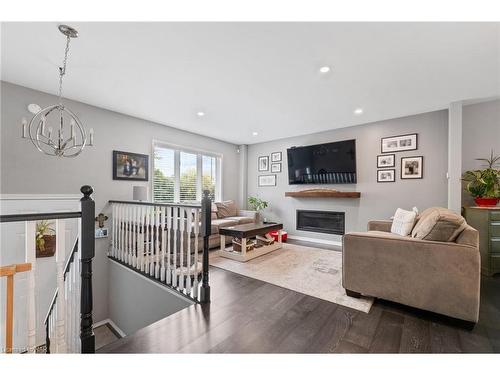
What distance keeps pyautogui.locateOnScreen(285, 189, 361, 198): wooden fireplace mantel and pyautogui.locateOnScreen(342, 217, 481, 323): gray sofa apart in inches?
97.1

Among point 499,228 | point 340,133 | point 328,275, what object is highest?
point 340,133

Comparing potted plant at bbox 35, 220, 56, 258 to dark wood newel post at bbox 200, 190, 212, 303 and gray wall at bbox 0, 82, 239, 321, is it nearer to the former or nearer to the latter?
gray wall at bbox 0, 82, 239, 321

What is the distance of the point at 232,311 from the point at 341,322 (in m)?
0.97

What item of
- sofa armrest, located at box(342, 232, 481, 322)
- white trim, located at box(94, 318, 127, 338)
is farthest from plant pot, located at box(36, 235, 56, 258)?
sofa armrest, located at box(342, 232, 481, 322)

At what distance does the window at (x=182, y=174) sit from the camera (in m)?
4.53

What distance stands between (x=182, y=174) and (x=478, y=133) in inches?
217

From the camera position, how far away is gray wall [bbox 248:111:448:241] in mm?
3783

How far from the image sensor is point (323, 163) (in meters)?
4.94

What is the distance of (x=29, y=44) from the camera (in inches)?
81.6

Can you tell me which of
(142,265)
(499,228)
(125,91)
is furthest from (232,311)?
(499,228)

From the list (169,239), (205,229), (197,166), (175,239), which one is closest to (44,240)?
(169,239)

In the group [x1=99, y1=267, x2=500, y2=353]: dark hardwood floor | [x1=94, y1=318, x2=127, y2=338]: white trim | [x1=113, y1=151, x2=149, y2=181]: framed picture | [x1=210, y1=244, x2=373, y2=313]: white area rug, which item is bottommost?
[x1=94, y1=318, x2=127, y2=338]: white trim
